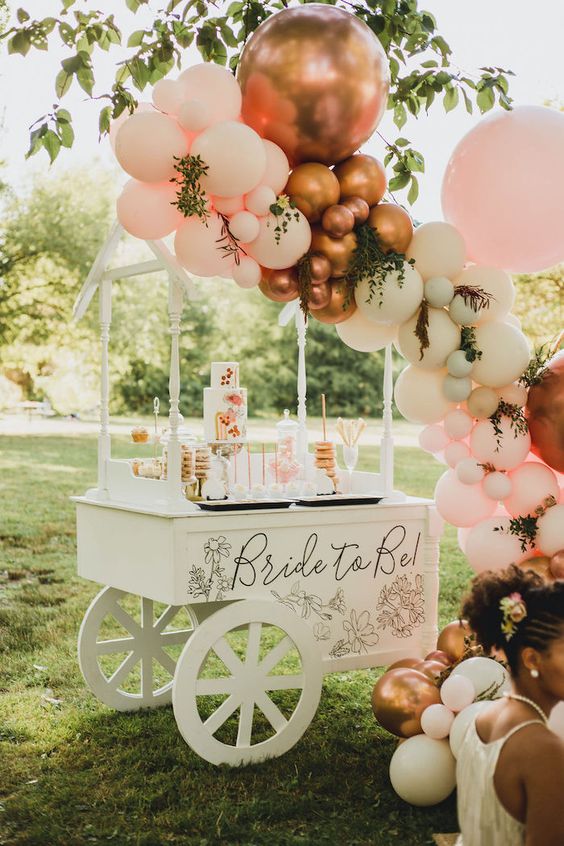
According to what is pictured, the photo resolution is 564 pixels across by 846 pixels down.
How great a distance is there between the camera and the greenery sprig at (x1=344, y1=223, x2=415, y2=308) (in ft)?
11.2

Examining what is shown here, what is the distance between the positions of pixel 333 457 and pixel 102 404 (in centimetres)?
109

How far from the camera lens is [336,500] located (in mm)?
3932

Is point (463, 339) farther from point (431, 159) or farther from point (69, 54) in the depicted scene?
point (431, 159)

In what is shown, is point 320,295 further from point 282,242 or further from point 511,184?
point 511,184

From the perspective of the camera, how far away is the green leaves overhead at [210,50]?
3404 millimetres

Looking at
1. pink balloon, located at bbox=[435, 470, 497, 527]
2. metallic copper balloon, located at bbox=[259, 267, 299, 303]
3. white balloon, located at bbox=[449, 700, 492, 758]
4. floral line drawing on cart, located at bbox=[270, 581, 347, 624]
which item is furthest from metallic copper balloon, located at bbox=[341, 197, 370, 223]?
white balloon, located at bbox=[449, 700, 492, 758]

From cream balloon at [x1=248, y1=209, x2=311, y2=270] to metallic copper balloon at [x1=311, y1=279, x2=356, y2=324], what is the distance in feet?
0.64

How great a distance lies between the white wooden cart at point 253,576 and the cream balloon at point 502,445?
2.23ft

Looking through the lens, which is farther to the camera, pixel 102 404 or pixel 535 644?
pixel 102 404

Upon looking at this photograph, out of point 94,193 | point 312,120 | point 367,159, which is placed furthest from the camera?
point 94,193

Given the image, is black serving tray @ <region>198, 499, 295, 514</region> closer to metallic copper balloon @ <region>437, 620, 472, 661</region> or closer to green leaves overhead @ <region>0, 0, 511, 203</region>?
metallic copper balloon @ <region>437, 620, 472, 661</region>

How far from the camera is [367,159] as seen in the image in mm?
3502

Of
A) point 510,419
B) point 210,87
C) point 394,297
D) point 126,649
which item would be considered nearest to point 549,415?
point 510,419

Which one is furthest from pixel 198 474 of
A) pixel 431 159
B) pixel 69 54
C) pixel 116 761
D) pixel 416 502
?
pixel 431 159
